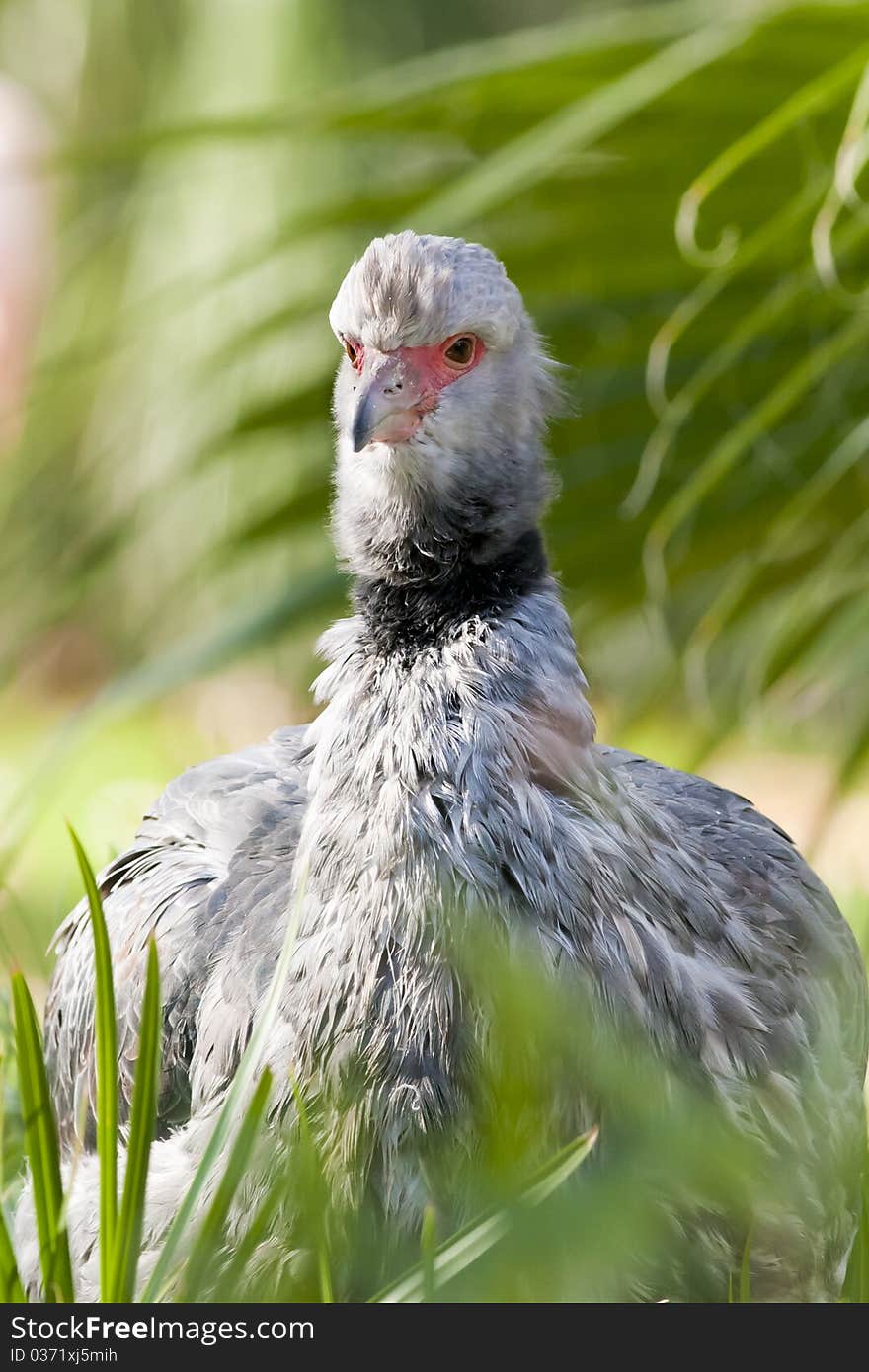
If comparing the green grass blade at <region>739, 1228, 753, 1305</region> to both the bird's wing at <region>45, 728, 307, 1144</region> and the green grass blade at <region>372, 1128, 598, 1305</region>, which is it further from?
the bird's wing at <region>45, 728, 307, 1144</region>

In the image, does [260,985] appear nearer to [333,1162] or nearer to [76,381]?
[333,1162]

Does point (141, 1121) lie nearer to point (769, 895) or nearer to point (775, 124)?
point (769, 895)

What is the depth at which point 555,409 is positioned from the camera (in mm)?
1583

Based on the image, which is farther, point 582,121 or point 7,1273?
point 582,121

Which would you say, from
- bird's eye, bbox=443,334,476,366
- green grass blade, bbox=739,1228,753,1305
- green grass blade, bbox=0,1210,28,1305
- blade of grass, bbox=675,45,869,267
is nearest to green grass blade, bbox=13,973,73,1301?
green grass blade, bbox=0,1210,28,1305

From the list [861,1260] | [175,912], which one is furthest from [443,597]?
[861,1260]

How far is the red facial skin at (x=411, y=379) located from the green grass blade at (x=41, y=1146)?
597 millimetres

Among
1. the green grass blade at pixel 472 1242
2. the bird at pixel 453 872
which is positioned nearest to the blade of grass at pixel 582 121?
the bird at pixel 453 872

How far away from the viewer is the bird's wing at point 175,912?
5.10ft

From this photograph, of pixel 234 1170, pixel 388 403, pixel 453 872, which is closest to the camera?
pixel 234 1170

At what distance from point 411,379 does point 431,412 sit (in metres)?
0.03

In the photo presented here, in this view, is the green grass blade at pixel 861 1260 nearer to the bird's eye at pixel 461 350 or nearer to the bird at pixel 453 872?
the bird at pixel 453 872

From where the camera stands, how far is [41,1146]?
1056 millimetres

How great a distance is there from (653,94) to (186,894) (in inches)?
35.7
